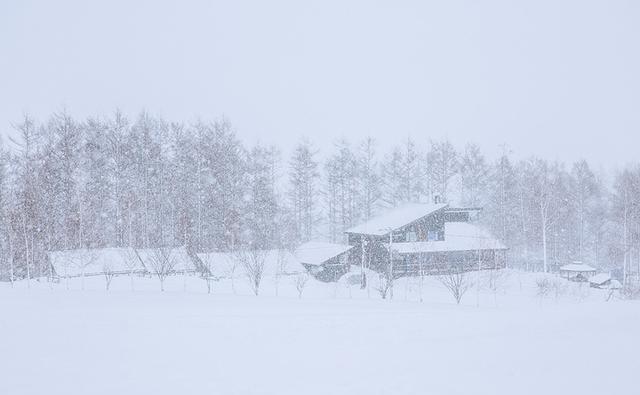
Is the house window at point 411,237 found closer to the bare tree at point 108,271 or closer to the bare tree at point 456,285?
the bare tree at point 456,285

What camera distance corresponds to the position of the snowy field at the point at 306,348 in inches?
468

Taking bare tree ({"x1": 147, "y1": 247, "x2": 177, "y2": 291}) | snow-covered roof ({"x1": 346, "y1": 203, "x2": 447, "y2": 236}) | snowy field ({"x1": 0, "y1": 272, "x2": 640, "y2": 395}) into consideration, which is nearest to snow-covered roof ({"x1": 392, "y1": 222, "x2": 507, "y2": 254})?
snow-covered roof ({"x1": 346, "y1": 203, "x2": 447, "y2": 236})

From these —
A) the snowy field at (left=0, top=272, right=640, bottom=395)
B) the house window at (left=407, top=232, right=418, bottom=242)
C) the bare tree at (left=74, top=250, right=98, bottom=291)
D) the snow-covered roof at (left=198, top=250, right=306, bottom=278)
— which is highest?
the house window at (left=407, top=232, right=418, bottom=242)

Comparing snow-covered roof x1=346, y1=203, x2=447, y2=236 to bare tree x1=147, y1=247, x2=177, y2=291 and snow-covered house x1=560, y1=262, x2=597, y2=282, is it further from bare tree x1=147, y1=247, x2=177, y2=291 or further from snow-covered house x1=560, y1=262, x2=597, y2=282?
bare tree x1=147, y1=247, x2=177, y2=291

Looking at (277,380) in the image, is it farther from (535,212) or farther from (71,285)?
(535,212)

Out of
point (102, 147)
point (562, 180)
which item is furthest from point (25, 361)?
point (562, 180)

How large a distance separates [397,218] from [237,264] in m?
16.1

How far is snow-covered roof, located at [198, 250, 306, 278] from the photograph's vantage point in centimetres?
3419

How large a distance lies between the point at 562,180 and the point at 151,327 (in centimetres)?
5298

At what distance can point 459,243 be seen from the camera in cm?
4216

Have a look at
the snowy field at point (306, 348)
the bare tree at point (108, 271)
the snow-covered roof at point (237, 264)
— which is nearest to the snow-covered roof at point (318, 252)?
the snow-covered roof at point (237, 264)

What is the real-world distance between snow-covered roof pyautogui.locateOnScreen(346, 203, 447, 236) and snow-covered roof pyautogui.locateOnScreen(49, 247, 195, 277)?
51.3ft

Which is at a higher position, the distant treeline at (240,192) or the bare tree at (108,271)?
the distant treeline at (240,192)

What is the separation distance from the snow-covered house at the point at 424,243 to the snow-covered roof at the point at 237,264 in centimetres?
658
